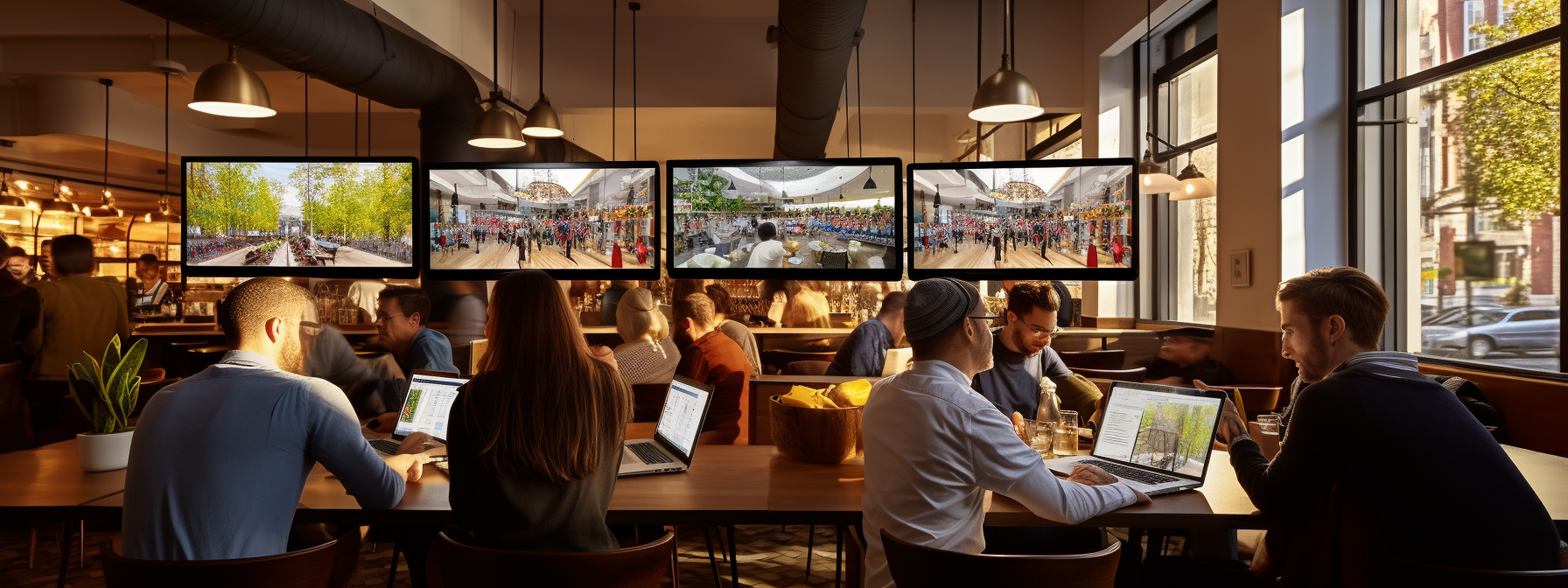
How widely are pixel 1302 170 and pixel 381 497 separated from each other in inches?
200

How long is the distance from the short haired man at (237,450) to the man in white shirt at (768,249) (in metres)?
2.24

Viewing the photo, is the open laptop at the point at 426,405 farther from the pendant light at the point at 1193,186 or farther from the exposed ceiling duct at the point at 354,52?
the pendant light at the point at 1193,186

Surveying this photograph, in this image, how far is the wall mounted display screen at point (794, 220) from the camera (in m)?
4.23

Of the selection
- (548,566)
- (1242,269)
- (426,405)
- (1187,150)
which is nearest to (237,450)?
(548,566)

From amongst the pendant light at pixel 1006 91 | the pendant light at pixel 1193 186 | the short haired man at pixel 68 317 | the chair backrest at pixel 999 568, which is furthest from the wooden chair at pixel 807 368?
the short haired man at pixel 68 317

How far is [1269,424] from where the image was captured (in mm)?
2703

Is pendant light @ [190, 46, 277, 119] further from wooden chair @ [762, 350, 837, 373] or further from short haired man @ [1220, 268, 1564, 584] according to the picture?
short haired man @ [1220, 268, 1564, 584]

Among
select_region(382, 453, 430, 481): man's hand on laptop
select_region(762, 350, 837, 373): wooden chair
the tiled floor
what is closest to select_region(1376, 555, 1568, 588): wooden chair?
select_region(382, 453, 430, 481): man's hand on laptop

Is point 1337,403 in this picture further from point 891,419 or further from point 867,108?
point 867,108

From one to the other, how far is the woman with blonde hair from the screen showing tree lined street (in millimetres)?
1112

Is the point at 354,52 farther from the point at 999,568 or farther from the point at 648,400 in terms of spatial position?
the point at 999,568

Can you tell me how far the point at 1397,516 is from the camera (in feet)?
6.36

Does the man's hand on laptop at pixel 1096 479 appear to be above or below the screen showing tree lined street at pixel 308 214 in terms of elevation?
below

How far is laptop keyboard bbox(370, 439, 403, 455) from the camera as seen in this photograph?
313 cm
